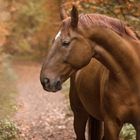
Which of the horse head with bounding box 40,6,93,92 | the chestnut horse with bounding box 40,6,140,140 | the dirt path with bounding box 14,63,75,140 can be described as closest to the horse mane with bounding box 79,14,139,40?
the chestnut horse with bounding box 40,6,140,140

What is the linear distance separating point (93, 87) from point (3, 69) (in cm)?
1099

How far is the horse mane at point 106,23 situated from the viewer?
4992 mm

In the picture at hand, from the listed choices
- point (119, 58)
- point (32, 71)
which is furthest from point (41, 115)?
point (32, 71)

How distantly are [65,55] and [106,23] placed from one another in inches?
20.3

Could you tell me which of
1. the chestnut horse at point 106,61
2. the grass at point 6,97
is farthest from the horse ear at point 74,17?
the grass at point 6,97

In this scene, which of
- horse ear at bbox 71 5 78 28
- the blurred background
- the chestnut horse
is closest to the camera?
horse ear at bbox 71 5 78 28

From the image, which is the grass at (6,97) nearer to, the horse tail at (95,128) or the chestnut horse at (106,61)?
the horse tail at (95,128)

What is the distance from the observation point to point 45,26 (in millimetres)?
30359

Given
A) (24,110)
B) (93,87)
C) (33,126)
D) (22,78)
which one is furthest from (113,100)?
(22,78)

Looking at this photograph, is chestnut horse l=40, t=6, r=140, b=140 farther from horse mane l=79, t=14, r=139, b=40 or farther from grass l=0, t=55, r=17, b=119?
grass l=0, t=55, r=17, b=119

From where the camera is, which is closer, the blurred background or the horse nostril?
the horse nostril

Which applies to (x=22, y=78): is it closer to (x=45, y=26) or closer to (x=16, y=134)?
(x=45, y=26)

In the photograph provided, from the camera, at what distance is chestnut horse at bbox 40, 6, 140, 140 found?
16.1ft

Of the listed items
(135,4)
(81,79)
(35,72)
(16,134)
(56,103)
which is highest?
(81,79)
